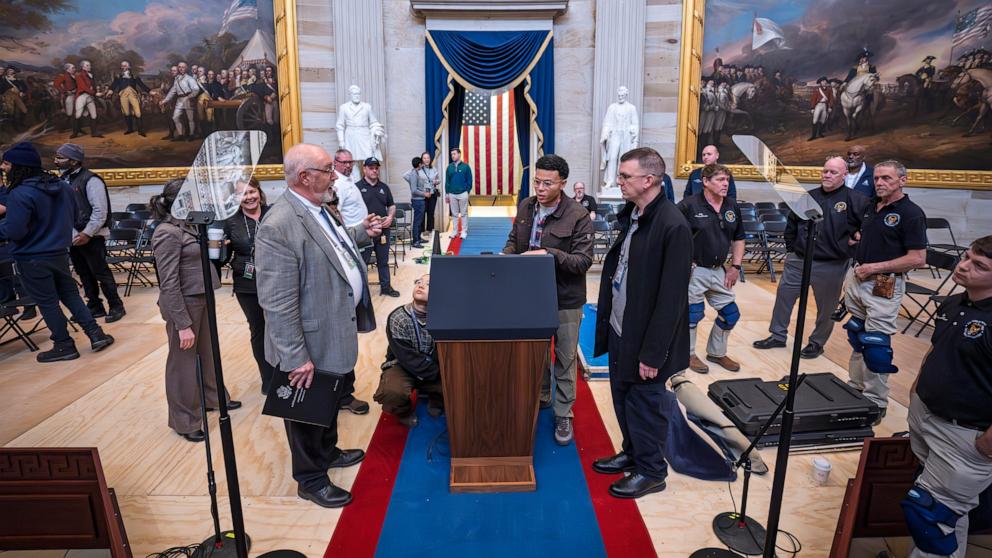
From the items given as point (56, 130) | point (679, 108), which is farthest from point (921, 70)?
point (56, 130)

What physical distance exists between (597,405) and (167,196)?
133 inches

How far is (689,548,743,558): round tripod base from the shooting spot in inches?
107

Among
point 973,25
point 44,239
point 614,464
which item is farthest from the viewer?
point 973,25

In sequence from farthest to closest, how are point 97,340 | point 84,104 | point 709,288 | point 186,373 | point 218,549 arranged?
1. point 84,104
2. point 97,340
3. point 709,288
4. point 186,373
5. point 218,549

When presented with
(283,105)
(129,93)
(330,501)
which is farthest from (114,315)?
(129,93)

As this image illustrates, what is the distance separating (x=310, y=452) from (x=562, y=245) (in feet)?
6.40

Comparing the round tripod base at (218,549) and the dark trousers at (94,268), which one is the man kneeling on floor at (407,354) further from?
the dark trousers at (94,268)

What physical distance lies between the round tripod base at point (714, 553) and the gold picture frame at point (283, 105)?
1040 centimetres

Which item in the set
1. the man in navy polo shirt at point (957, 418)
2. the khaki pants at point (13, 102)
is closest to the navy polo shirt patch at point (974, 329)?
the man in navy polo shirt at point (957, 418)

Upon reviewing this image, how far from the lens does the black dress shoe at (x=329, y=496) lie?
3.12 meters

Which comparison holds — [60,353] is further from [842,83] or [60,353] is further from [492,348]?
Result: [842,83]

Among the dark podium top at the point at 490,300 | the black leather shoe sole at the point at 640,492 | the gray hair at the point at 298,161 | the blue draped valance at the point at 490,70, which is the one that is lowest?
the black leather shoe sole at the point at 640,492

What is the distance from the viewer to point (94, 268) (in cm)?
668

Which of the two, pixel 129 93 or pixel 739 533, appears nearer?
pixel 739 533
